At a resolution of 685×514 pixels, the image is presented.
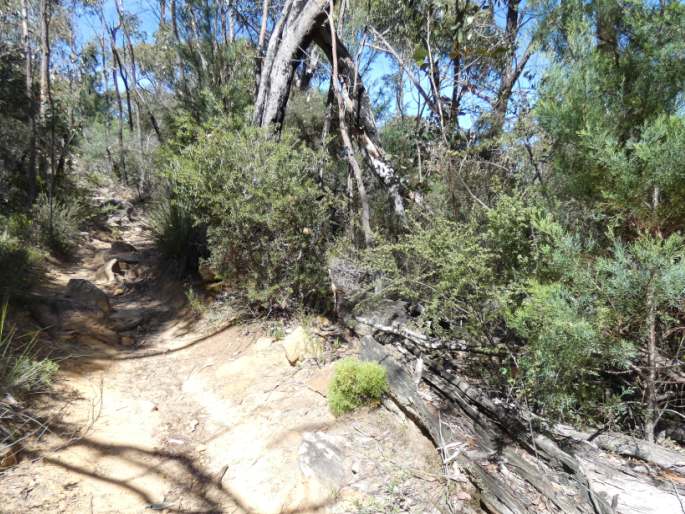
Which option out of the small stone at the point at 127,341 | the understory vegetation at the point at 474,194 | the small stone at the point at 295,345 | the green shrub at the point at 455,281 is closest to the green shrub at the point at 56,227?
the understory vegetation at the point at 474,194

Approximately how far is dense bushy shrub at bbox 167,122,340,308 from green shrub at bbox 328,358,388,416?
5.38ft

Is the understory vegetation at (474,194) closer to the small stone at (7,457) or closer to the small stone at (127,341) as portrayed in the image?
the small stone at (127,341)

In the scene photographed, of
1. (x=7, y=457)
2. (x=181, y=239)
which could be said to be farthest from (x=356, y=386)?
Answer: (x=181, y=239)

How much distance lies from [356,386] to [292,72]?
443cm

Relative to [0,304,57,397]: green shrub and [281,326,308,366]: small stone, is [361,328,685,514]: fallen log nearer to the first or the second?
[281,326,308,366]: small stone

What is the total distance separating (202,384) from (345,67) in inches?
159

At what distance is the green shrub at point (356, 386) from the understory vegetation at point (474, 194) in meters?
0.04

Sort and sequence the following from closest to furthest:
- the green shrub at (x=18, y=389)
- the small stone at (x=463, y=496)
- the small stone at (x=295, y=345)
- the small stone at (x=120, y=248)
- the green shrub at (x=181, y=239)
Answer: the small stone at (x=463, y=496), the green shrub at (x=18, y=389), the small stone at (x=295, y=345), the green shrub at (x=181, y=239), the small stone at (x=120, y=248)

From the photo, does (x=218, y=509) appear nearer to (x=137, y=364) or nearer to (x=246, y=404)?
(x=246, y=404)

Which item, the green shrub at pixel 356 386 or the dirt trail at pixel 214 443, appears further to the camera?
the green shrub at pixel 356 386

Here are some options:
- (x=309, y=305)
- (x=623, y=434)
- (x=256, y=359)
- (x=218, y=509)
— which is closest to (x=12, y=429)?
(x=218, y=509)

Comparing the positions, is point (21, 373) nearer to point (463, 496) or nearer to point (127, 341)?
point (127, 341)

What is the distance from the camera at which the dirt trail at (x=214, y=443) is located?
7.61 ft

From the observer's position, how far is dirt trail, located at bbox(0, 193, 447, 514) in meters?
2.32
